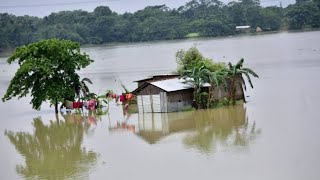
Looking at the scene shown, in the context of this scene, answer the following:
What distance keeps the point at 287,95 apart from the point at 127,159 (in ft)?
43.6

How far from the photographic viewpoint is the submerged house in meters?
27.4

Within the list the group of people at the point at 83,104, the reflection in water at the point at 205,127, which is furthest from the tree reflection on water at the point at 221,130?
the group of people at the point at 83,104

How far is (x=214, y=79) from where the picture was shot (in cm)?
2714

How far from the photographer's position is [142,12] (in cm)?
13500

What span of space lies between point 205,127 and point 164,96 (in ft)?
12.7

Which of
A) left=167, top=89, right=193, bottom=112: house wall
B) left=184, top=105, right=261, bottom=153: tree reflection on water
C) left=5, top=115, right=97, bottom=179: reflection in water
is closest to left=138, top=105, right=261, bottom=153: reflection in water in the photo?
left=184, top=105, right=261, bottom=153: tree reflection on water

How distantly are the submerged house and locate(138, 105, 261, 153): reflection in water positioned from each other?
0.44 meters

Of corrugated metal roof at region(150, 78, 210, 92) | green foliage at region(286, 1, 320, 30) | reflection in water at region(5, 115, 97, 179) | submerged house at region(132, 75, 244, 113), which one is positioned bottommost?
reflection in water at region(5, 115, 97, 179)

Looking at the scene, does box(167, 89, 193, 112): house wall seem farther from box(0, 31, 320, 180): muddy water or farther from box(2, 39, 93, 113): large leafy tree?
box(2, 39, 93, 113): large leafy tree

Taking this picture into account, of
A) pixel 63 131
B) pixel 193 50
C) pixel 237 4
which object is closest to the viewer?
pixel 63 131

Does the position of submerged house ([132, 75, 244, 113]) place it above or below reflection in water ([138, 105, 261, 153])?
above

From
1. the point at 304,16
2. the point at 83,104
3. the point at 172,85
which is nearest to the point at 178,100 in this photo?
the point at 172,85

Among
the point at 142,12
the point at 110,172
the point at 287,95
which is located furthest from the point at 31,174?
the point at 142,12

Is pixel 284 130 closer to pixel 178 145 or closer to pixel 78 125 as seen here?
pixel 178 145
